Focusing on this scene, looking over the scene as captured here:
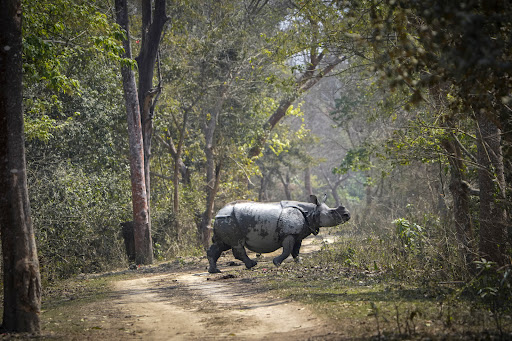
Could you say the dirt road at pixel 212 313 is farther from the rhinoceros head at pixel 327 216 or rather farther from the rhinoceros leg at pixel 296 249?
the rhinoceros head at pixel 327 216

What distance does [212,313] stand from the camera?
9.02 meters

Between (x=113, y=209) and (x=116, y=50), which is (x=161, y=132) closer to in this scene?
(x=113, y=209)

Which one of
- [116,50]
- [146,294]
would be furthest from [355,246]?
[116,50]

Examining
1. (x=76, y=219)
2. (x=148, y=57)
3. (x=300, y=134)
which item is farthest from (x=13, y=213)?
(x=300, y=134)

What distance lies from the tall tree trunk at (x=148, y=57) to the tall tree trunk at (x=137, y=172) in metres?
0.52

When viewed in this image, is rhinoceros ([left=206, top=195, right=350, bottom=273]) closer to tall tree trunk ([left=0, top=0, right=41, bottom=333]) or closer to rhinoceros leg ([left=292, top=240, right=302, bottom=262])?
rhinoceros leg ([left=292, top=240, right=302, bottom=262])

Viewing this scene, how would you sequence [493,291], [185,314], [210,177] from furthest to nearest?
[210,177]
[185,314]
[493,291]

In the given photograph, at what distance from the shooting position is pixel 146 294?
11922 millimetres

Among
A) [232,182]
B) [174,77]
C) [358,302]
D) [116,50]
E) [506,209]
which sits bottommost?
[358,302]

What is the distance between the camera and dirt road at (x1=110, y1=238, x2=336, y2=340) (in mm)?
7391

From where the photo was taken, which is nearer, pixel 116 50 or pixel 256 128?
pixel 116 50

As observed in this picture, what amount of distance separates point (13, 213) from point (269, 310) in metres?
4.03

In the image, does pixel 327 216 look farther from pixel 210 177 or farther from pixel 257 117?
pixel 257 117

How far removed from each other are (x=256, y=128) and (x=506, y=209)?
772 inches
